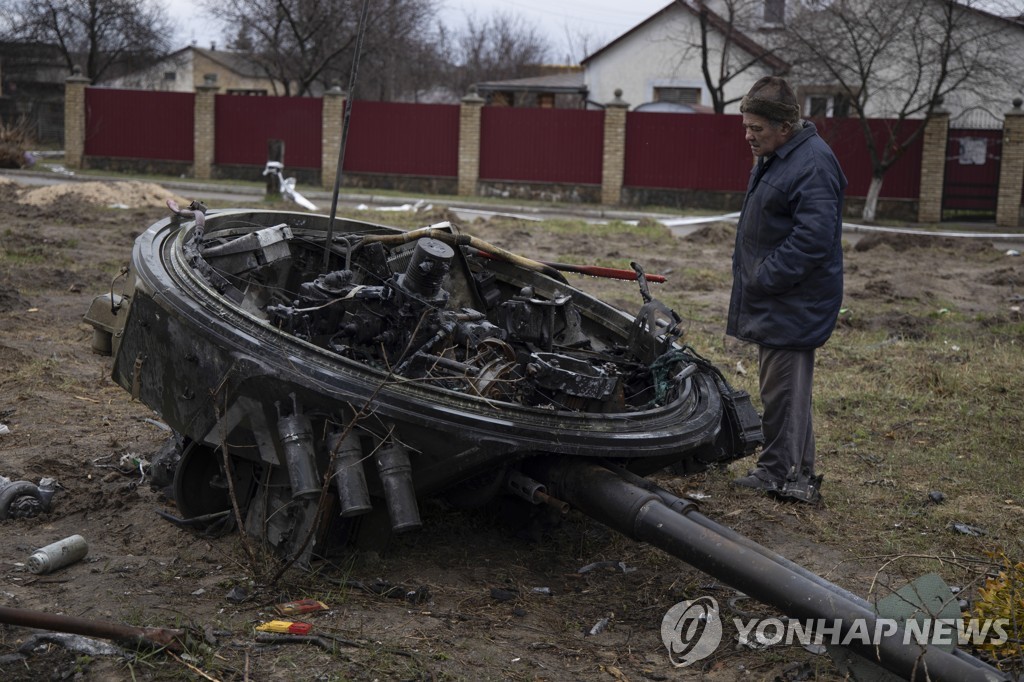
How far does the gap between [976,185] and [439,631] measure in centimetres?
2494

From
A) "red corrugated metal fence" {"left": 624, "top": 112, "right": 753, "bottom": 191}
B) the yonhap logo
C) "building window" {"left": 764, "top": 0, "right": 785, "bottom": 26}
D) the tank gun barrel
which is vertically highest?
"building window" {"left": 764, "top": 0, "right": 785, "bottom": 26}

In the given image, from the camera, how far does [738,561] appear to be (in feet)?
12.5

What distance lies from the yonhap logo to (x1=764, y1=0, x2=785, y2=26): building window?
32223 millimetres

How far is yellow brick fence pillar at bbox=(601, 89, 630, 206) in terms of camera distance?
27.1m

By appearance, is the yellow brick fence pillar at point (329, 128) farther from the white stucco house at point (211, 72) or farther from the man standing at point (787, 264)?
the white stucco house at point (211, 72)

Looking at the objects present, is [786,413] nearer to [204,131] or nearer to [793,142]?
[793,142]

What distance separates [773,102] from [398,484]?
8.60 feet

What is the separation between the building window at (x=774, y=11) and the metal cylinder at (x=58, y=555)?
32646 millimetres

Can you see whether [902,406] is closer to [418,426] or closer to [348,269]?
[348,269]

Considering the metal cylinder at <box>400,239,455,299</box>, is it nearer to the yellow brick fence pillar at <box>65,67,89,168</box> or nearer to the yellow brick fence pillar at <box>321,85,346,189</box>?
the yellow brick fence pillar at <box>321,85,346,189</box>

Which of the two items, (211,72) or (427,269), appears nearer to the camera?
(427,269)

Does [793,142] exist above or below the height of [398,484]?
above

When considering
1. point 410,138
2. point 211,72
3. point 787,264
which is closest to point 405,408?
point 787,264

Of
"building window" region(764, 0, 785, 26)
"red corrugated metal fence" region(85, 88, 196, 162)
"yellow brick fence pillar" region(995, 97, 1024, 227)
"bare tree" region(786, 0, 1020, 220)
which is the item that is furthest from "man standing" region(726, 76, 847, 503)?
"building window" region(764, 0, 785, 26)
